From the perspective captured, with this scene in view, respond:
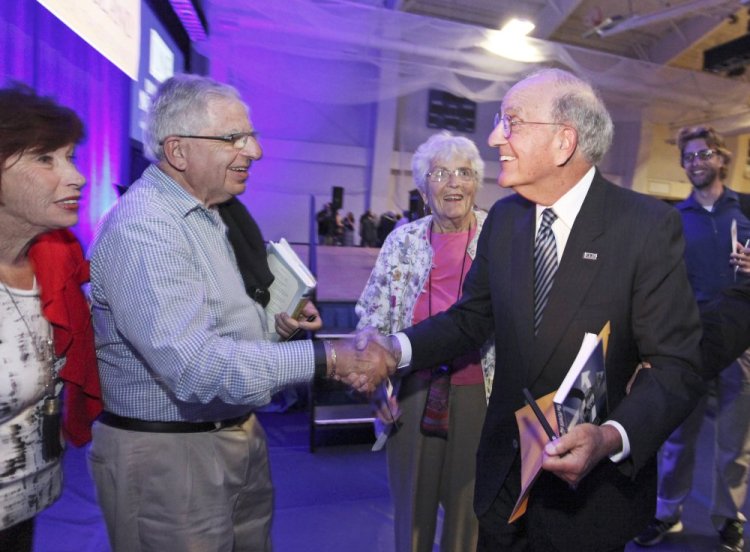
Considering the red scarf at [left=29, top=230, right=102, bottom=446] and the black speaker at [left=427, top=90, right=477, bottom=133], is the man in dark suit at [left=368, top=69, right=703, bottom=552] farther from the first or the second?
the black speaker at [left=427, top=90, right=477, bottom=133]

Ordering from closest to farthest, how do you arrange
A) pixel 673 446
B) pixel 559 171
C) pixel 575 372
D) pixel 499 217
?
pixel 575 372 < pixel 559 171 < pixel 499 217 < pixel 673 446

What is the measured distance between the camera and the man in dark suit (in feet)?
A: 3.91

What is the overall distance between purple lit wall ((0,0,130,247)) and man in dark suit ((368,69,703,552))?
2507 millimetres

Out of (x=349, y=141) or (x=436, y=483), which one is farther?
(x=349, y=141)

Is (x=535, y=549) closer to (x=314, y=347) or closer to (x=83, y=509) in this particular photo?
(x=314, y=347)

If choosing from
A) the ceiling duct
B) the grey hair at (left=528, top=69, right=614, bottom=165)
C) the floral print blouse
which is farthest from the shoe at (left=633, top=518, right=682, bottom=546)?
the ceiling duct

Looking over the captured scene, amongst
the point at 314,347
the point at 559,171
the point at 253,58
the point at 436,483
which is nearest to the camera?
the point at 314,347

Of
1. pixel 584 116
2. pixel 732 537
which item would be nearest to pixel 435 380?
pixel 584 116

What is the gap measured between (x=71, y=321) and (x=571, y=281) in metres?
1.30

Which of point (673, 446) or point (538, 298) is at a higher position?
point (538, 298)

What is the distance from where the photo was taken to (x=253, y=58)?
18.4ft

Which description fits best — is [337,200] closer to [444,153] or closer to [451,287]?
[444,153]

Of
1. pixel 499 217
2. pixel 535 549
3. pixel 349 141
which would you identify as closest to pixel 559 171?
pixel 499 217

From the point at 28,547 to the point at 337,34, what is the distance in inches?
224
